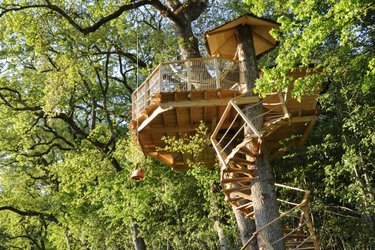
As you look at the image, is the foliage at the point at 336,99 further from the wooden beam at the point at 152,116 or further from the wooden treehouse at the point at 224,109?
the wooden beam at the point at 152,116

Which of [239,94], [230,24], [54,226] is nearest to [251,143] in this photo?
[239,94]

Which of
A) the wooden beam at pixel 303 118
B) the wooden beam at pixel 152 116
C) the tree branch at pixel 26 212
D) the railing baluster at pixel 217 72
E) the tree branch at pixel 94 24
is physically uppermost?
the tree branch at pixel 94 24

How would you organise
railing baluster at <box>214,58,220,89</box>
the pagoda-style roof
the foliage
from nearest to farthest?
1. the foliage
2. railing baluster at <box>214,58,220,89</box>
3. the pagoda-style roof

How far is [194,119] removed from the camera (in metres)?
9.47

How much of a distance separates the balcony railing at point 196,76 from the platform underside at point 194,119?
0.26 metres

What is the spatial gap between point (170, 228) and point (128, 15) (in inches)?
314

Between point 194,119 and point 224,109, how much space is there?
0.81m

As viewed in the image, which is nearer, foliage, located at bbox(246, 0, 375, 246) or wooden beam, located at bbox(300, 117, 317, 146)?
foliage, located at bbox(246, 0, 375, 246)

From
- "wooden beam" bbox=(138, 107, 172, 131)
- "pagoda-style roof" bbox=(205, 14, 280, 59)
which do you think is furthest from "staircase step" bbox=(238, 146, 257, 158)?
"pagoda-style roof" bbox=(205, 14, 280, 59)

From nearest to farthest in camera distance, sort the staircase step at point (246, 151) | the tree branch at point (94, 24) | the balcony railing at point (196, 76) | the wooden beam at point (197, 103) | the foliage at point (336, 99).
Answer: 1. the foliage at point (336, 99)
2. the staircase step at point (246, 151)
3. the wooden beam at point (197, 103)
4. the balcony railing at point (196, 76)
5. the tree branch at point (94, 24)

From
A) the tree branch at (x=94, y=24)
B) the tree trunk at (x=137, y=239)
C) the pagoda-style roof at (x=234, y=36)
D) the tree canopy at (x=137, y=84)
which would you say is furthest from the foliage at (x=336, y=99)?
the tree trunk at (x=137, y=239)

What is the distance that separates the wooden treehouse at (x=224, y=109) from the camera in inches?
329

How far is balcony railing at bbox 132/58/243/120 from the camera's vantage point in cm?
884

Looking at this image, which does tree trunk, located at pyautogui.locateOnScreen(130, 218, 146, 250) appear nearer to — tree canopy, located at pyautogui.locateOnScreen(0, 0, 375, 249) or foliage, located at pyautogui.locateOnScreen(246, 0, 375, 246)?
tree canopy, located at pyautogui.locateOnScreen(0, 0, 375, 249)
